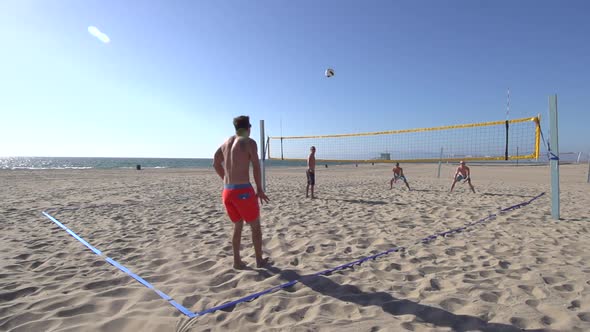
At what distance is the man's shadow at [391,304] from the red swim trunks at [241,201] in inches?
22.9

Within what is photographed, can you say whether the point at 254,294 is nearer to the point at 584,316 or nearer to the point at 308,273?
the point at 308,273

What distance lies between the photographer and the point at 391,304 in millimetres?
2127

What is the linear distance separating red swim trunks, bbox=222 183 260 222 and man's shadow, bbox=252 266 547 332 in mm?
581

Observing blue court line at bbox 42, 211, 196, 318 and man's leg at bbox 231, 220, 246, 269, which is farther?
man's leg at bbox 231, 220, 246, 269

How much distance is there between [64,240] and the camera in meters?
3.77

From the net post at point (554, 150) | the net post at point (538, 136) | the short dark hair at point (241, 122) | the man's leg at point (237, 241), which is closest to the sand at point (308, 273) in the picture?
the man's leg at point (237, 241)

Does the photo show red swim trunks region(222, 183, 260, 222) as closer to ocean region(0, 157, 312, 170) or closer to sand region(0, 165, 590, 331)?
sand region(0, 165, 590, 331)

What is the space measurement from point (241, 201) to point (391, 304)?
1446mm

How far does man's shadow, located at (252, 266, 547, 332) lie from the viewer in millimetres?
1849

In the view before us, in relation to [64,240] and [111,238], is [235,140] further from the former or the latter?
[64,240]

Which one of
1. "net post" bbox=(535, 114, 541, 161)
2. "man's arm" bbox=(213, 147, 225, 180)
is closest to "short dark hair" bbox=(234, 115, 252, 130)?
"man's arm" bbox=(213, 147, 225, 180)

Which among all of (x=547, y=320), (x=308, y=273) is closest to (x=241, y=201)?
(x=308, y=273)

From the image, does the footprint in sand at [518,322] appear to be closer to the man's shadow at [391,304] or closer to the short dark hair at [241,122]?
the man's shadow at [391,304]

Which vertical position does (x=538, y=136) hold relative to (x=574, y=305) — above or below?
above
